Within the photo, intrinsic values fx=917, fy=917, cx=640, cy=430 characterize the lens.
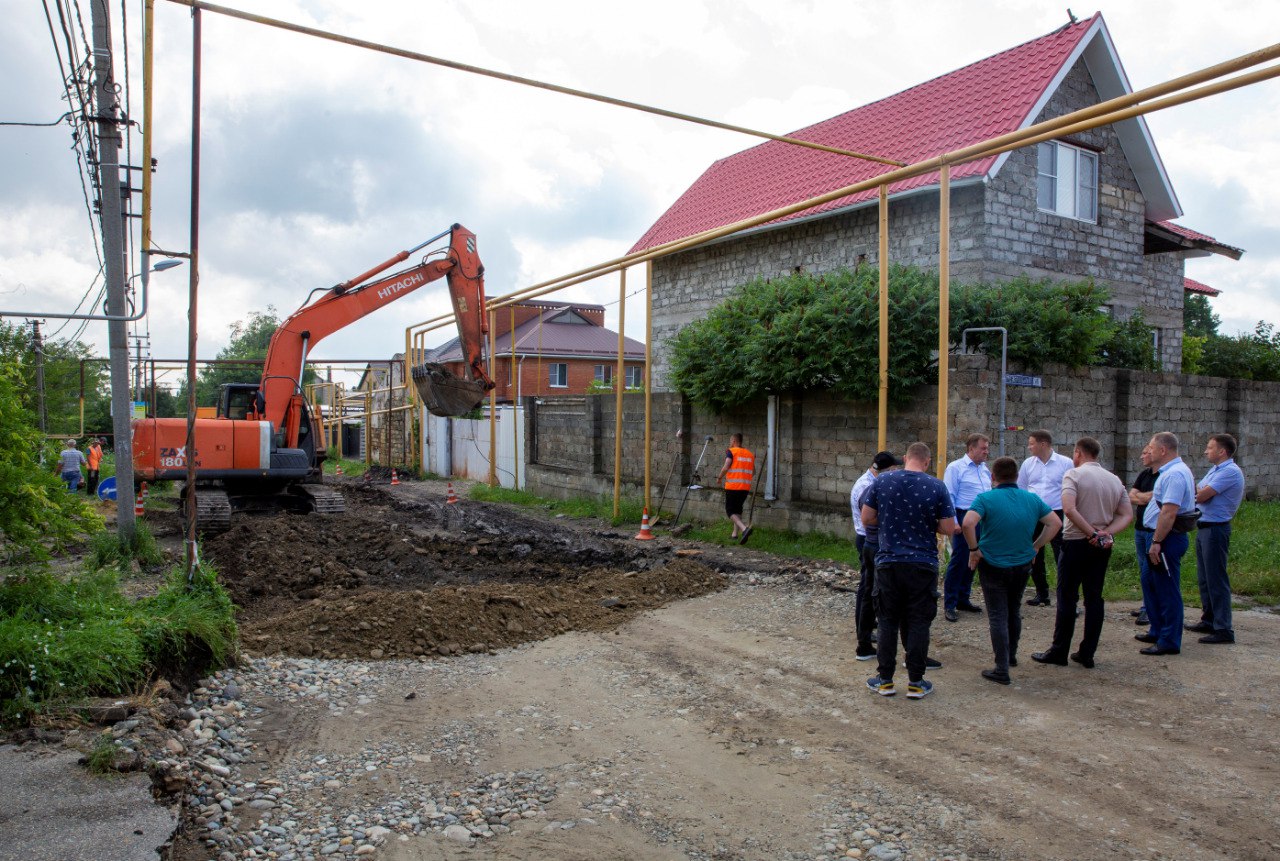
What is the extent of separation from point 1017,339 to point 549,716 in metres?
8.53

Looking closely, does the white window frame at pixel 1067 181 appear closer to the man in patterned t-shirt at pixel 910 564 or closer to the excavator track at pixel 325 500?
the man in patterned t-shirt at pixel 910 564

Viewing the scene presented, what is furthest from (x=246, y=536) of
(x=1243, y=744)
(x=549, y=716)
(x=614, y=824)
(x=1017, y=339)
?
(x=1243, y=744)

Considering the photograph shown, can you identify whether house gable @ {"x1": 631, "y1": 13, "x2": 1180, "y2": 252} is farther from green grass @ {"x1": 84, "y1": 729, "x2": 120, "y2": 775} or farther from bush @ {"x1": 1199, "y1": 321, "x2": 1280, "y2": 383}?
green grass @ {"x1": 84, "y1": 729, "x2": 120, "y2": 775}

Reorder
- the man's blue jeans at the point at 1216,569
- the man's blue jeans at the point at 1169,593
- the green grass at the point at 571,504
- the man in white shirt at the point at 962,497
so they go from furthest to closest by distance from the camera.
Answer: the green grass at the point at 571,504 → the man in white shirt at the point at 962,497 → the man's blue jeans at the point at 1216,569 → the man's blue jeans at the point at 1169,593

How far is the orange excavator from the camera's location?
45.2 ft

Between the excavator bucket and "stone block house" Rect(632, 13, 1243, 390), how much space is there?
6.71 m

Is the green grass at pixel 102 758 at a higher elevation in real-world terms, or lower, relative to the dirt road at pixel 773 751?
higher

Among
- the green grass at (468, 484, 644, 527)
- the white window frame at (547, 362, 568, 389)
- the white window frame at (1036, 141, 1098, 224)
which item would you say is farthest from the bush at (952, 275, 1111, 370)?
the white window frame at (547, 362, 568, 389)

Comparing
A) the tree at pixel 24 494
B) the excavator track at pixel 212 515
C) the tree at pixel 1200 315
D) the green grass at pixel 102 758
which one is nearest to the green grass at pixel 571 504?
the excavator track at pixel 212 515

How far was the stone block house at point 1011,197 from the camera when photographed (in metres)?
16.1

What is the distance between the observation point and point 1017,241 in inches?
638

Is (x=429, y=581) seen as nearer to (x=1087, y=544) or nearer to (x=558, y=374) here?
(x=1087, y=544)

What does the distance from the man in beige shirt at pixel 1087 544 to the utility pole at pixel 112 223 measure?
9057mm

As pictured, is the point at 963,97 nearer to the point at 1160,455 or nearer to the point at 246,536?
the point at 1160,455
